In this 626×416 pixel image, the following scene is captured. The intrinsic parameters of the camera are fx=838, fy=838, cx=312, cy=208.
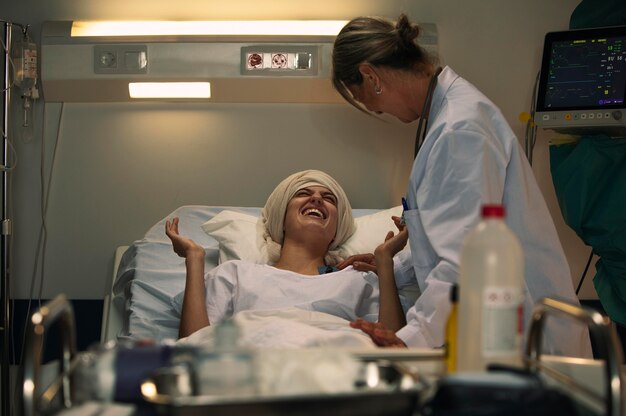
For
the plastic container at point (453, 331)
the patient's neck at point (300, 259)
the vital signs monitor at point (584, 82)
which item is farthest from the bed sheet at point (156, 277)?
the plastic container at point (453, 331)

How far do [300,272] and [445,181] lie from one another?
92 centimetres

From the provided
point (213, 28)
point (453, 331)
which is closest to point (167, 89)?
point (213, 28)

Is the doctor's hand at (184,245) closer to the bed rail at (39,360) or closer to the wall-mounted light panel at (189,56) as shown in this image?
the wall-mounted light panel at (189,56)

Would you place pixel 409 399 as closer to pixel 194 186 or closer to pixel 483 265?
pixel 483 265

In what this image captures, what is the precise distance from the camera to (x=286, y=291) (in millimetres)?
2766

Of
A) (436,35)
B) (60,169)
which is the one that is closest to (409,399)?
(436,35)

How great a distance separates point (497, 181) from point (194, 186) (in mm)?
1740

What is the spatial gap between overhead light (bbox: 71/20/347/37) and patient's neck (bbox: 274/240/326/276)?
0.94m

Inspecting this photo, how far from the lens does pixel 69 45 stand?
135 inches

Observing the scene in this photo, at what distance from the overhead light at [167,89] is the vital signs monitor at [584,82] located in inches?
54.3

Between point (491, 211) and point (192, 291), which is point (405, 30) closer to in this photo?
point (192, 291)

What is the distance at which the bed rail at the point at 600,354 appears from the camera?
116 cm

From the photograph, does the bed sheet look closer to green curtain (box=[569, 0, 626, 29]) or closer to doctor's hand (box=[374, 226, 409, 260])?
doctor's hand (box=[374, 226, 409, 260])

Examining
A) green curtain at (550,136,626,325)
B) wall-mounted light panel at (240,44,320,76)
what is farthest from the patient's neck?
green curtain at (550,136,626,325)
